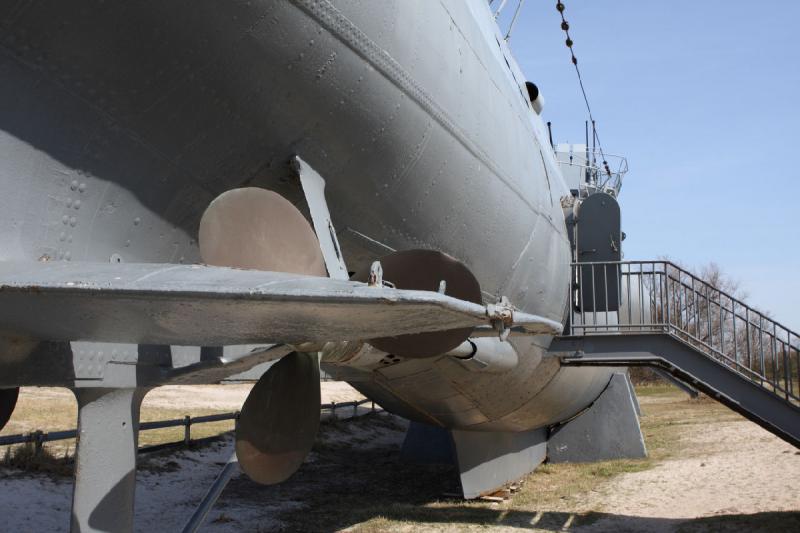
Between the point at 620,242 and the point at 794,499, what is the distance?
13.4 ft

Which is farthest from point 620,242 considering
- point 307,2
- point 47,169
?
point 47,169

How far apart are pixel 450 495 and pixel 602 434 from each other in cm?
381

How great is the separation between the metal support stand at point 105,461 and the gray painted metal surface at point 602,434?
11.1m

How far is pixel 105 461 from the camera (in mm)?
3658

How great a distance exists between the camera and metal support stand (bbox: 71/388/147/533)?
11.7 feet

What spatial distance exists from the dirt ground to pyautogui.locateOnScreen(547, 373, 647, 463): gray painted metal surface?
312 millimetres

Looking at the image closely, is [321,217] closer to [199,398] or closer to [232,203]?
[232,203]

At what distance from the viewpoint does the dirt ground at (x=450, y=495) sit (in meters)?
9.52

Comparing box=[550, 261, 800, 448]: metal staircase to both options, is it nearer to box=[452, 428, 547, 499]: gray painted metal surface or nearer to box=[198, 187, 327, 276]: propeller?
box=[452, 428, 547, 499]: gray painted metal surface

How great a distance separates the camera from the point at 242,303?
262 cm

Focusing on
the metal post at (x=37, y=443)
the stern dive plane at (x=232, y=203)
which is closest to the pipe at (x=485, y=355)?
the stern dive plane at (x=232, y=203)

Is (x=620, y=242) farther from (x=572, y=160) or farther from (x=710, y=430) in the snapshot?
(x=710, y=430)

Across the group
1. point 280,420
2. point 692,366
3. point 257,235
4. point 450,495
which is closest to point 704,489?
point 692,366

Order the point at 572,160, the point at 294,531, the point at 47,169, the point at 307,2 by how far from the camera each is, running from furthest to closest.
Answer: the point at 572,160 < the point at 294,531 < the point at 307,2 < the point at 47,169
